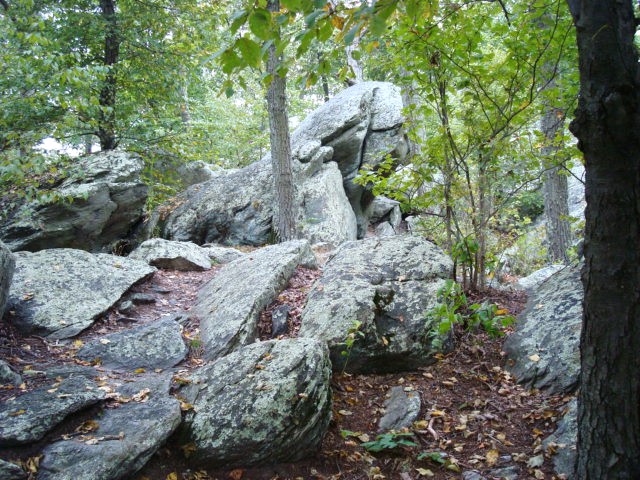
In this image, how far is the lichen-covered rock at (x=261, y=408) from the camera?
11.6 ft

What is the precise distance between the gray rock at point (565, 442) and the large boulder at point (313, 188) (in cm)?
731

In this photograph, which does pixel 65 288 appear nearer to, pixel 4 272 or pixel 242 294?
pixel 4 272

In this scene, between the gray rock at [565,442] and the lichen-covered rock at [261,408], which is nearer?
the gray rock at [565,442]

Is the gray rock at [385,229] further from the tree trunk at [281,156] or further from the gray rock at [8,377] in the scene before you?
the gray rock at [8,377]

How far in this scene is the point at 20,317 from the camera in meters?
5.25

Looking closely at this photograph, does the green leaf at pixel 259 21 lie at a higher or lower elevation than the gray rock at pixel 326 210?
higher

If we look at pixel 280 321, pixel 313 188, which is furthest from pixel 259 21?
pixel 313 188

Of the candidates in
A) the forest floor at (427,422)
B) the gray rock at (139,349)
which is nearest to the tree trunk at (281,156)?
the forest floor at (427,422)

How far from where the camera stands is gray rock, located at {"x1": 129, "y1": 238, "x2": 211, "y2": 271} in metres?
8.02

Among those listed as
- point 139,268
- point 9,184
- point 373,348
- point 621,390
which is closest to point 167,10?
point 9,184

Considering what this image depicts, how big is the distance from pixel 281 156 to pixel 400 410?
6.17m

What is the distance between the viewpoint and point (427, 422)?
402 cm

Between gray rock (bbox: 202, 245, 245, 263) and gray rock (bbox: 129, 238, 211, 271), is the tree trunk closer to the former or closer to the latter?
gray rock (bbox: 202, 245, 245, 263)

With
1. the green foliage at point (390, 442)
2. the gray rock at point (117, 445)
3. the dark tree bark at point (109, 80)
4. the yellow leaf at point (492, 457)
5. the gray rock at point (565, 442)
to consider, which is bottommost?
the yellow leaf at point (492, 457)
